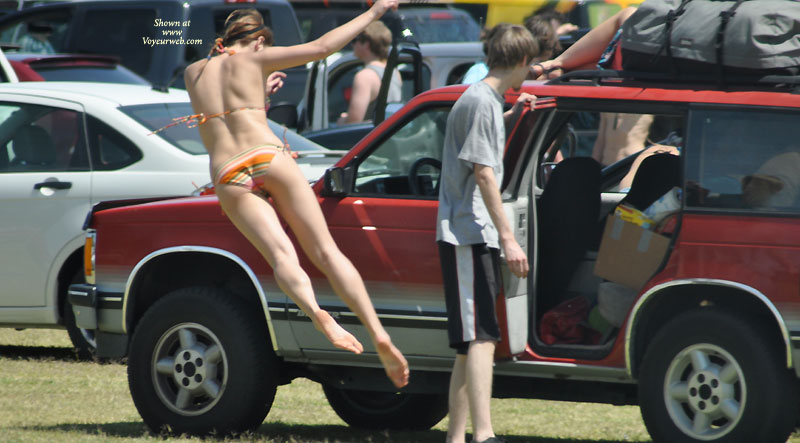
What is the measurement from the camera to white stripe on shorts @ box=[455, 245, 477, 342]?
5754 millimetres

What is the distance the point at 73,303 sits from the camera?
7.09 metres

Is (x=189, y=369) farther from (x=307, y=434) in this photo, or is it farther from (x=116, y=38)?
(x=116, y=38)

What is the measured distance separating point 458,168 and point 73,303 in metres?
2.51

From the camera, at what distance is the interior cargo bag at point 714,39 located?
5691 millimetres

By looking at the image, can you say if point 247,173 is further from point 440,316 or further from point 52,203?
point 52,203

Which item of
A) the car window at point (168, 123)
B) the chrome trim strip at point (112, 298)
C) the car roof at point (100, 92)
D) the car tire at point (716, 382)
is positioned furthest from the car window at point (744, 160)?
the car roof at point (100, 92)

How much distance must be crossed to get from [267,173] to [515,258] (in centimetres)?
116

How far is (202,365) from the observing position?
662 centimetres

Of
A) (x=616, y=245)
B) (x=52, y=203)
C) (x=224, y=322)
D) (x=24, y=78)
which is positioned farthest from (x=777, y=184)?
(x=24, y=78)

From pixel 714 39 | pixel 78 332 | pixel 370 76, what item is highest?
pixel 714 39

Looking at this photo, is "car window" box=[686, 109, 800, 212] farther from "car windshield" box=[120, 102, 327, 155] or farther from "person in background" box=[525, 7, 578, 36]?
"person in background" box=[525, 7, 578, 36]

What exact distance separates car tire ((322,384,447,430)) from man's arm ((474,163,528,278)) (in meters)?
1.96

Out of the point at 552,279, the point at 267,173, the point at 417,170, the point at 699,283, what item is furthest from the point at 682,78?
the point at 267,173

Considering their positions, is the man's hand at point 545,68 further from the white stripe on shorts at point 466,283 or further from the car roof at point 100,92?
the car roof at point 100,92
